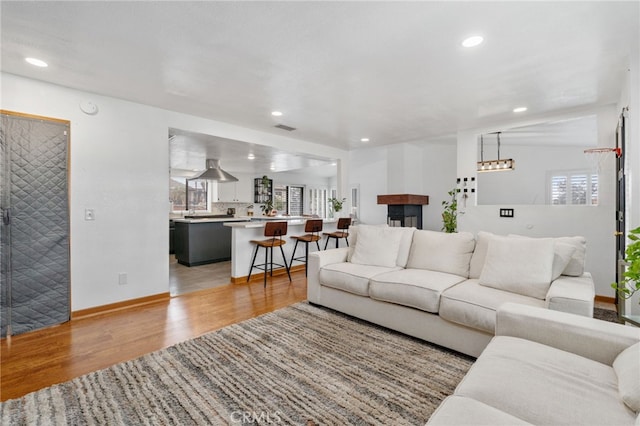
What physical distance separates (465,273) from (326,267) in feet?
Answer: 4.54

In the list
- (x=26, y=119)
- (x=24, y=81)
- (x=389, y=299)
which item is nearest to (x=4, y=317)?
(x=26, y=119)

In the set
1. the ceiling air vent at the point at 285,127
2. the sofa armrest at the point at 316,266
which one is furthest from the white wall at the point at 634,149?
the ceiling air vent at the point at 285,127

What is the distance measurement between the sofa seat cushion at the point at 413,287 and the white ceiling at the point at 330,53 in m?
1.87

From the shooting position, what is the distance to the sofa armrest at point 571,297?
6.30ft

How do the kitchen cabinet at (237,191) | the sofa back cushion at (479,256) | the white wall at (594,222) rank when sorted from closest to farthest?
the sofa back cushion at (479,256) < the white wall at (594,222) < the kitchen cabinet at (237,191)

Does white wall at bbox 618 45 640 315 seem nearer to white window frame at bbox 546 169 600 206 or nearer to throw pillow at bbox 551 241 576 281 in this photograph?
throw pillow at bbox 551 241 576 281

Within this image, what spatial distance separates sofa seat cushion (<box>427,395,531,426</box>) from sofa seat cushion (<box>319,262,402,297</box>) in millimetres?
1874

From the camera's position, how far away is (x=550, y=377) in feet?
4.03

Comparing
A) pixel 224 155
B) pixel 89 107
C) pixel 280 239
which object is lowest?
pixel 280 239

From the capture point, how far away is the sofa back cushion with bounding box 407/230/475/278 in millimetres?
2900

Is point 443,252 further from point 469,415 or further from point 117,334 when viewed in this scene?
point 117,334

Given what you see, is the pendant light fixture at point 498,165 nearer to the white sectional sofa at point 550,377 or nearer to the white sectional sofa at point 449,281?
the white sectional sofa at point 449,281

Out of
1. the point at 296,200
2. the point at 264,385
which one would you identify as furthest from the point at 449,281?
the point at 296,200

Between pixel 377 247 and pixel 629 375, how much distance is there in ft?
7.58
